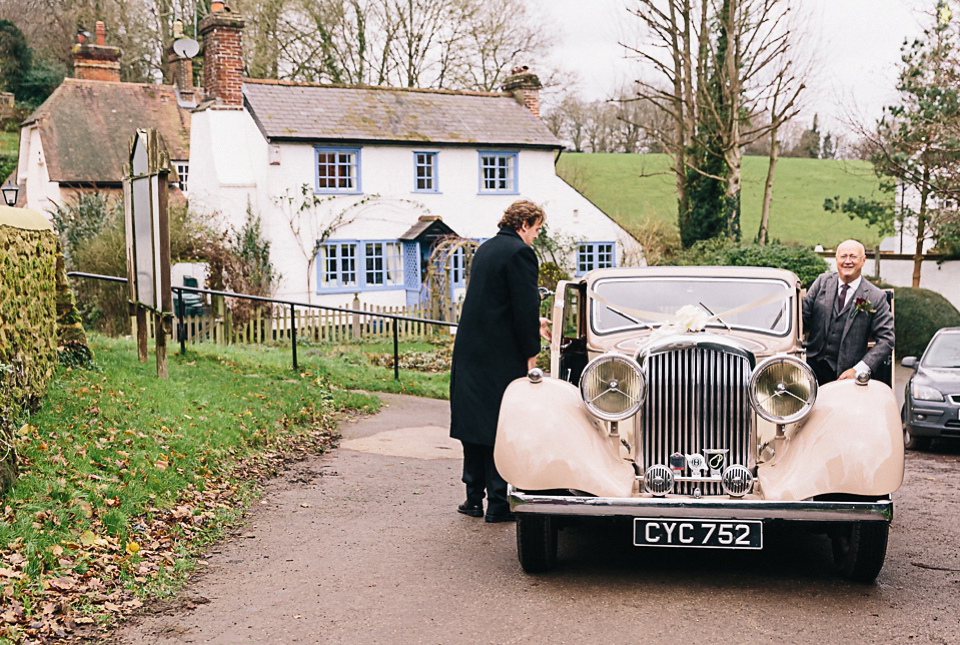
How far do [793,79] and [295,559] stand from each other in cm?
2802

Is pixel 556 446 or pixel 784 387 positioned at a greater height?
pixel 784 387

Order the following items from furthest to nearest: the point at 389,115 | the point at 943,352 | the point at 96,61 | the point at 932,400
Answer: the point at 96,61, the point at 389,115, the point at 943,352, the point at 932,400

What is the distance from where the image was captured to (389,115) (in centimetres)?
3048

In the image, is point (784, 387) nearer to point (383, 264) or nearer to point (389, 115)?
point (383, 264)

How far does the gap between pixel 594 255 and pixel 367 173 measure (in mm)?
7990

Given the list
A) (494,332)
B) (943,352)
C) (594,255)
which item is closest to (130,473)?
(494,332)

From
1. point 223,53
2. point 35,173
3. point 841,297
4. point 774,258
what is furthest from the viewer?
point 35,173

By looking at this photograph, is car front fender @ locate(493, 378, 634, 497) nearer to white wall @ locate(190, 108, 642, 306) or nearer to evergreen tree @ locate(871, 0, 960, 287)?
evergreen tree @ locate(871, 0, 960, 287)

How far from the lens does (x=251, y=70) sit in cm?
4044

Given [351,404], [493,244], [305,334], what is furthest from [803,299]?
[305,334]

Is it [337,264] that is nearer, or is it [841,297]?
[841,297]

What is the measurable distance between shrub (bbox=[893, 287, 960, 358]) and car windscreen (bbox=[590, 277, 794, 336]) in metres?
19.9

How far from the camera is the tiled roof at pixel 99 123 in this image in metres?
36.2

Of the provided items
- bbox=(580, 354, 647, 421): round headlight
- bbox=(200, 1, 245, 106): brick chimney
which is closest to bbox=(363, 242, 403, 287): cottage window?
bbox=(200, 1, 245, 106): brick chimney
